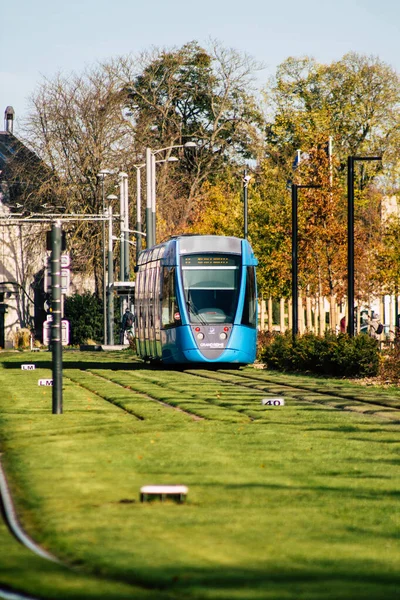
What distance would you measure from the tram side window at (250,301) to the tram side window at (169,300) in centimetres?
174

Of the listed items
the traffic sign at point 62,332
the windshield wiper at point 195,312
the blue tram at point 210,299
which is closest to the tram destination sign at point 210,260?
the blue tram at point 210,299

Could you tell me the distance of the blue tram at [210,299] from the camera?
105 feet

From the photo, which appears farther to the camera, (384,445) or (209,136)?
(209,136)

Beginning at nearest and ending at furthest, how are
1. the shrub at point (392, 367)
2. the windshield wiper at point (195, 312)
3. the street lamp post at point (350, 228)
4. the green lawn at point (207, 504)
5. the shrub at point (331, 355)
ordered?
the green lawn at point (207, 504) → the shrub at point (392, 367) → the shrub at point (331, 355) → the street lamp post at point (350, 228) → the windshield wiper at point (195, 312)

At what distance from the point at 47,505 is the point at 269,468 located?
2972mm

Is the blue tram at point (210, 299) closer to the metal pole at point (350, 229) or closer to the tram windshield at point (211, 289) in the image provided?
the tram windshield at point (211, 289)

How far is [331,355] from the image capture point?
30.7 meters

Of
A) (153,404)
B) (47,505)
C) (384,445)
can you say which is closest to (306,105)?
(153,404)

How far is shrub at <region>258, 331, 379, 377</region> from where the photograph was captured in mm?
29703

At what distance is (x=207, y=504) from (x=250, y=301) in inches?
877

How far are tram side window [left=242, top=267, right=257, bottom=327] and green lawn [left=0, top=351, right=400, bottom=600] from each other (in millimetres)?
12508

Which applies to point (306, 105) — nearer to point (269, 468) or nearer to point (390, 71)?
point (390, 71)

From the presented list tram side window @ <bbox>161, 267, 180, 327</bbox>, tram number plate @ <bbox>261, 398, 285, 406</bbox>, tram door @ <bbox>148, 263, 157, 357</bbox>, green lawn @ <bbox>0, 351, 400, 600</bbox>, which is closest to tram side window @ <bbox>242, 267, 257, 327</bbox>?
tram side window @ <bbox>161, 267, 180, 327</bbox>

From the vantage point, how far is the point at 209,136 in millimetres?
77562
